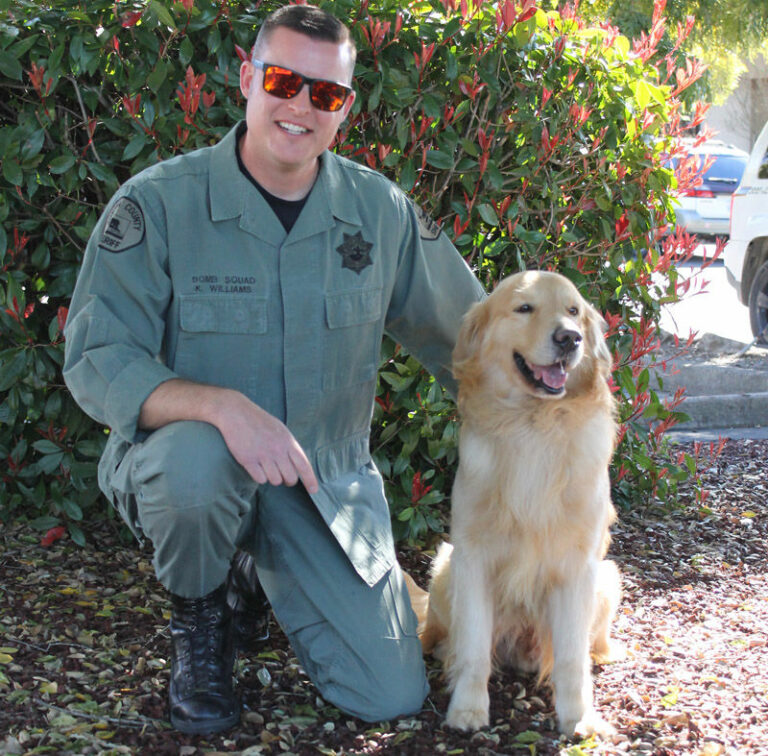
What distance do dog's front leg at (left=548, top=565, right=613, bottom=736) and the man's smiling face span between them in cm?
152

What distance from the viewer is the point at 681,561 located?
407 cm

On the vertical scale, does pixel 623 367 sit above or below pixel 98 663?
above

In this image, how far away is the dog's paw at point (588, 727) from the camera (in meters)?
2.66

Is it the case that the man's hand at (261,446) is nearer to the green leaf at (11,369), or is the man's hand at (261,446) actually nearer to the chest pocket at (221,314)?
the chest pocket at (221,314)

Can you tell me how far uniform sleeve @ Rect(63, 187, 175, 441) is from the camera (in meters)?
2.64

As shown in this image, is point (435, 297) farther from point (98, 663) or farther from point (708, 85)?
point (708, 85)

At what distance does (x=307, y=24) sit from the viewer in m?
2.86

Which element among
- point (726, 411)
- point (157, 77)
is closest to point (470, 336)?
point (157, 77)

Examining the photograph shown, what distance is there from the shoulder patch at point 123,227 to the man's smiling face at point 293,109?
434 millimetres

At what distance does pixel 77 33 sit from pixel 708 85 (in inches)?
567

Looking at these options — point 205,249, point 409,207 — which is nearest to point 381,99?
point 409,207

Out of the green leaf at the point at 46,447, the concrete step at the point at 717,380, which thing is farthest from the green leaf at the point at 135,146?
the concrete step at the point at 717,380

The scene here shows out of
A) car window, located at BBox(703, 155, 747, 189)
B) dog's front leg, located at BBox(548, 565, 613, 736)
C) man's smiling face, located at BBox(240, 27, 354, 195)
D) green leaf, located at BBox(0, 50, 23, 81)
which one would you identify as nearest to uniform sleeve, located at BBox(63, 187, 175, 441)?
man's smiling face, located at BBox(240, 27, 354, 195)

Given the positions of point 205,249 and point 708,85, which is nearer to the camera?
point 205,249
